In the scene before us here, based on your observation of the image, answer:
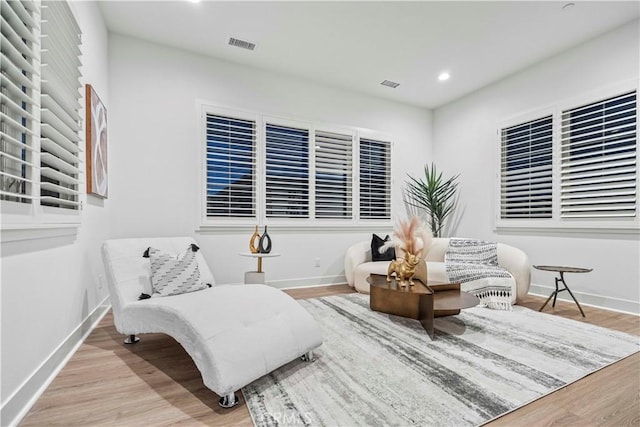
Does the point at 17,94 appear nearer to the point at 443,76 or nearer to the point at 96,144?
the point at 96,144

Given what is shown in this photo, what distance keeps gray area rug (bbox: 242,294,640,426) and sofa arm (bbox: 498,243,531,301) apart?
1.83 feet

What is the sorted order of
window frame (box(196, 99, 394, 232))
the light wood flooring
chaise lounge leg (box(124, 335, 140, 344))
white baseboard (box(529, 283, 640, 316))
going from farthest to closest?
window frame (box(196, 99, 394, 232)) < white baseboard (box(529, 283, 640, 316)) < chaise lounge leg (box(124, 335, 140, 344)) < the light wood flooring

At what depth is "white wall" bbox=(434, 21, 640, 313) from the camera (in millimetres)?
3346

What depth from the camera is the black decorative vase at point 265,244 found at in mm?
3613

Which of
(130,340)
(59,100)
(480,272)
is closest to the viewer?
(59,100)

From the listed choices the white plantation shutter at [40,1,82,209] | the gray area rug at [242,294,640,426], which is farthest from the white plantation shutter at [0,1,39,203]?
the gray area rug at [242,294,640,426]

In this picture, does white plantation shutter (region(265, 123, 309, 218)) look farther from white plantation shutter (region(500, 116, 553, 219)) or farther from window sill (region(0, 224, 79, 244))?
white plantation shutter (region(500, 116, 553, 219))

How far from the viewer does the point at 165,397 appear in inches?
66.2

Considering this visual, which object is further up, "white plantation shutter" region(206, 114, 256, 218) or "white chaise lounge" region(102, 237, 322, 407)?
"white plantation shutter" region(206, 114, 256, 218)

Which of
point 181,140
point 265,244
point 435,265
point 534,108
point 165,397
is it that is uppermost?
point 534,108

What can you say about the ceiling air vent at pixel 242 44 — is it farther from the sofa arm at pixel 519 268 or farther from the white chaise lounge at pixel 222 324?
the sofa arm at pixel 519 268

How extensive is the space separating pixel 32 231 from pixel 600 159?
5.10m

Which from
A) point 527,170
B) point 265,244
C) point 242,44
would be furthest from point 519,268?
point 242,44

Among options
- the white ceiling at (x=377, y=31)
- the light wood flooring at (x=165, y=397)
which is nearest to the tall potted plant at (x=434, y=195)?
the white ceiling at (x=377, y=31)
